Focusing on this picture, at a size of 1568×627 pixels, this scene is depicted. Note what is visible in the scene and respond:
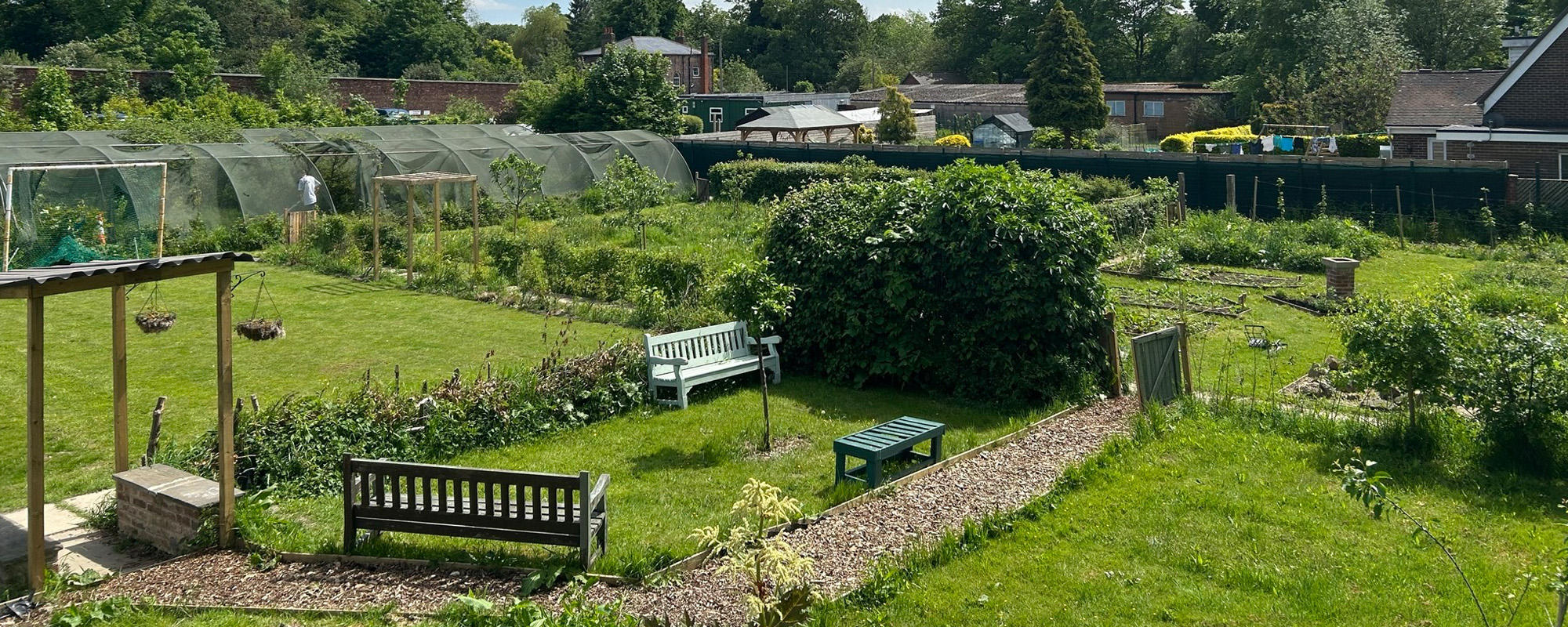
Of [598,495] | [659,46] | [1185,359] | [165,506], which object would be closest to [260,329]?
[165,506]

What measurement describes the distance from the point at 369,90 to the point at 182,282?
3328 centimetres

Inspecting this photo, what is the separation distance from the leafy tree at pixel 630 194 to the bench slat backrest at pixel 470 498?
1358 centimetres

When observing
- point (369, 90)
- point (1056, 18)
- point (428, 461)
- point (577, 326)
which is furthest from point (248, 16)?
point (428, 461)

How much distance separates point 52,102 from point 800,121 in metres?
21.4

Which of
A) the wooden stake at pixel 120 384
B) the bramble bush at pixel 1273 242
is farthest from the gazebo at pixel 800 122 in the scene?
the wooden stake at pixel 120 384

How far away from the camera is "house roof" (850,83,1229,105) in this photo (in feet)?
177

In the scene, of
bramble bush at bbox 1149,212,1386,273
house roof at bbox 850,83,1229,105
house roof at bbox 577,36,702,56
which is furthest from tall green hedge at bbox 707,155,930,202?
house roof at bbox 577,36,702,56

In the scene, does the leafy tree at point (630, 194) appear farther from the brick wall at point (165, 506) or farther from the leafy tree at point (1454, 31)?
the leafy tree at point (1454, 31)

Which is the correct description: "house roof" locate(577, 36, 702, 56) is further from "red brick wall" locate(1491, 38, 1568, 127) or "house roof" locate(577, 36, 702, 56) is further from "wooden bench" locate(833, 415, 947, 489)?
"wooden bench" locate(833, 415, 947, 489)

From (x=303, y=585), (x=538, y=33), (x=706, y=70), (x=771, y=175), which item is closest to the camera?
(x=303, y=585)

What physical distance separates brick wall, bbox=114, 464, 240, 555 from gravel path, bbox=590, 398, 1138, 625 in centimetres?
275

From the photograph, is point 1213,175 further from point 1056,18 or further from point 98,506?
point 98,506

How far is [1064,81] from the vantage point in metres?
41.3

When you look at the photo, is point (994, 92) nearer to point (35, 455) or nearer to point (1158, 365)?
point (1158, 365)
